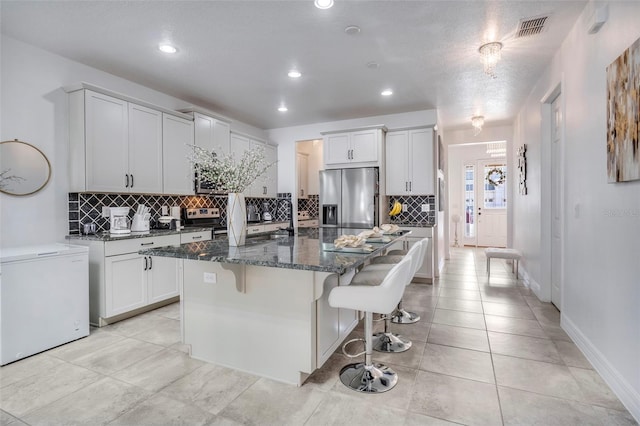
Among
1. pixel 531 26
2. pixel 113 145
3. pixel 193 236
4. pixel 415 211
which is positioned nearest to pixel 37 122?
pixel 113 145

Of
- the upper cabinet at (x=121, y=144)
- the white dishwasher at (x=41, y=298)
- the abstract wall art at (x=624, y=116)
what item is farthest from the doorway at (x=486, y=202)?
the white dishwasher at (x=41, y=298)

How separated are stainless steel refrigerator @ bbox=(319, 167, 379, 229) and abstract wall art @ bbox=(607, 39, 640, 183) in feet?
10.4

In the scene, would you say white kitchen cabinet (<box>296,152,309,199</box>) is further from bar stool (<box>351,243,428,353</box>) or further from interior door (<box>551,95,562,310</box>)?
interior door (<box>551,95,562,310</box>)

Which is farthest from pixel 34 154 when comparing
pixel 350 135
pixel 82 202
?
pixel 350 135

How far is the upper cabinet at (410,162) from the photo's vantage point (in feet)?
16.5

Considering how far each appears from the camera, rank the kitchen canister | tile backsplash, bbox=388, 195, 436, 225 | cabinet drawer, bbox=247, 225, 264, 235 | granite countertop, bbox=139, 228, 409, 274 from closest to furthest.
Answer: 1. granite countertop, bbox=139, 228, 409, 274
2. the kitchen canister
3. cabinet drawer, bbox=247, 225, 264, 235
4. tile backsplash, bbox=388, 195, 436, 225

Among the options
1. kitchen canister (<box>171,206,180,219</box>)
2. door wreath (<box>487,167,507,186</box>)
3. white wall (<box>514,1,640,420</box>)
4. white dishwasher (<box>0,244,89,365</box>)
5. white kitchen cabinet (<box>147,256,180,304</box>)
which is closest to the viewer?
white wall (<box>514,1,640,420</box>)

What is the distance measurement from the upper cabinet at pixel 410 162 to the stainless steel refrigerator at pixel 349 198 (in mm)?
379

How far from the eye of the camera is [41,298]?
2.59 m

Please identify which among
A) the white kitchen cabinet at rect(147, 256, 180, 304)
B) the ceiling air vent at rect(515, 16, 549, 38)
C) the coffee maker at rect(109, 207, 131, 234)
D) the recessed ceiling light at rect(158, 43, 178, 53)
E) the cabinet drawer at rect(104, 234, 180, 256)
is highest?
the recessed ceiling light at rect(158, 43, 178, 53)

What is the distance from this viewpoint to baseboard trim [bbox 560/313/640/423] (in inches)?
68.7

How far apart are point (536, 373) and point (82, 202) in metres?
4.36

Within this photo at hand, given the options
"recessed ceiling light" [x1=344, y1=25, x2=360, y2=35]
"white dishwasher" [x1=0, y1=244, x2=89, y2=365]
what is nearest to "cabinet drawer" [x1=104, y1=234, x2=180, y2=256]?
"white dishwasher" [x1=0, y1=244, x2=89, y2=365]

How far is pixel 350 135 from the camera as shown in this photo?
5285mm
